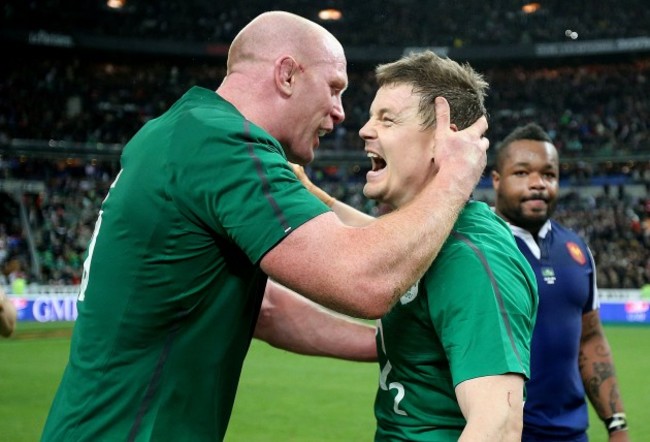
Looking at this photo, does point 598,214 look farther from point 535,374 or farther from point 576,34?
point 535,374

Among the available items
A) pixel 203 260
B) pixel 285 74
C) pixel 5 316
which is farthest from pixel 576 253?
pixel 5 316

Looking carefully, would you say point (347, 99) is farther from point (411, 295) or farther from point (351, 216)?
point (411, 295)

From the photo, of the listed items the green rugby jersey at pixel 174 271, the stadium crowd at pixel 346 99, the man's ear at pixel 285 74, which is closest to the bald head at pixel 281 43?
the man's ear at pixel 285 74

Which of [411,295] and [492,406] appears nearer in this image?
[492,406]

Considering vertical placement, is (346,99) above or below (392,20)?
below

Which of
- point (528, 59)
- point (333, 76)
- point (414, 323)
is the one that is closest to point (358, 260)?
point (414, 323)

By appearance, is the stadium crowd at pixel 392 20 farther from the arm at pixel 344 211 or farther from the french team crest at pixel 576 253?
the arm at pixel 344 211

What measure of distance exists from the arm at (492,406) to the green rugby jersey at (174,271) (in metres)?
0.63

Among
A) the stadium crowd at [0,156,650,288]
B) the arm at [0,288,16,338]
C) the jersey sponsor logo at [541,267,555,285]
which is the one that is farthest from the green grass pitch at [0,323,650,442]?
the stadium crowd at [0,156,650,288]

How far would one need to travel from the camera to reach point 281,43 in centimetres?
269

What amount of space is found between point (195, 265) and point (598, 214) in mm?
35208

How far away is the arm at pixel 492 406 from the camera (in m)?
1.97

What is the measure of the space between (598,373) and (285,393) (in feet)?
25.9

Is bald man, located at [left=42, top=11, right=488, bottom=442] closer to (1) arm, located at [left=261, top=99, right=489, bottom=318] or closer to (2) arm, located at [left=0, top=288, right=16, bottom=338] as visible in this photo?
(1) arm, located at [left=261, top=99, right=489, bottom=318]
